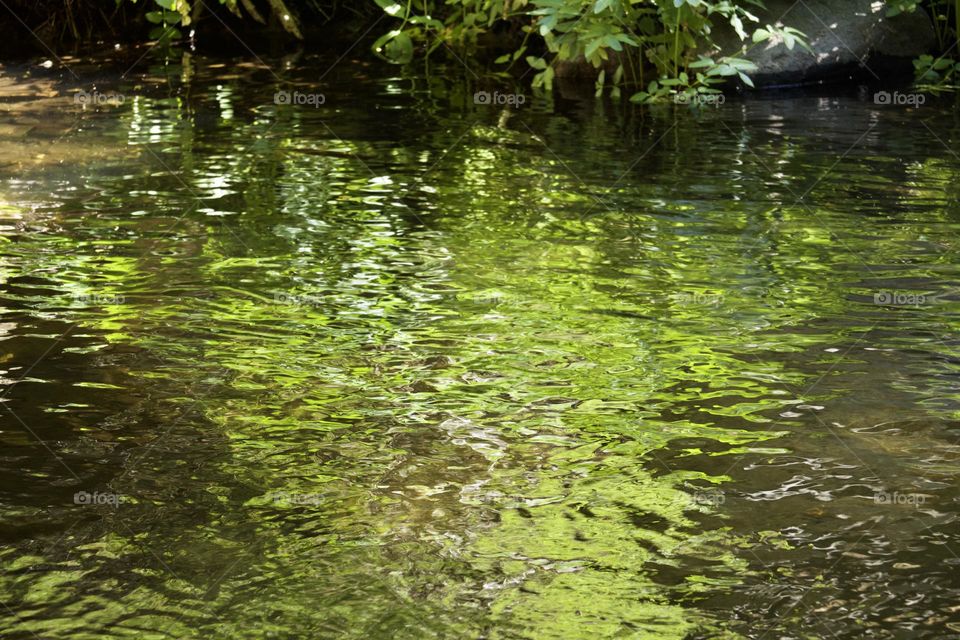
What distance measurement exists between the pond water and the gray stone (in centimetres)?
213

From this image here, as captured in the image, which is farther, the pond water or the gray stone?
the gray stone

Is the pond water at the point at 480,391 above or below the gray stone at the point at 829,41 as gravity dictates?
below

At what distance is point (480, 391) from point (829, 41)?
6.45m

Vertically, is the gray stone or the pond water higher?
the gray stone

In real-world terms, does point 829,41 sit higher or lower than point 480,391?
higher

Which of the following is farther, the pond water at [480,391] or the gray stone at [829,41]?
the gray stone at [829,41]

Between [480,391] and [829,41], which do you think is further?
[829,41]

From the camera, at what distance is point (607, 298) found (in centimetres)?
468

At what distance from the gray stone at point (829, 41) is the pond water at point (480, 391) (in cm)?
213

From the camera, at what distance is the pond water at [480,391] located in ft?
9.05

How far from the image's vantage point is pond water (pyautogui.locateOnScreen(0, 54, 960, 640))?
2.76 metres

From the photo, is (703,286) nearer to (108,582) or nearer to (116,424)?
(116,424)

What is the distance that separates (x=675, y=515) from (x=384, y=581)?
30.8 inches

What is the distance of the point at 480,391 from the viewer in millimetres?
3809
